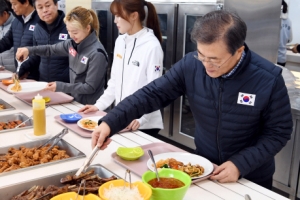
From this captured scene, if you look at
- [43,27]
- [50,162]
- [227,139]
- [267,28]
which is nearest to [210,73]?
[227,139]

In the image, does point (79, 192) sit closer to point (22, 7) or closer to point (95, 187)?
point (95, 187)

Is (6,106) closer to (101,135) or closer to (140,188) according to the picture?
(101,135)

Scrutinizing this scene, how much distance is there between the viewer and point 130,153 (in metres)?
1.64

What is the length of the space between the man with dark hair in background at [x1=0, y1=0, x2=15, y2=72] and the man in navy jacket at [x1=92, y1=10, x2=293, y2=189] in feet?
9.88

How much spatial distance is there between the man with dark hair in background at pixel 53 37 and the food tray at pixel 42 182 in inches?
69.9

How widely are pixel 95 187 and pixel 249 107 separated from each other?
76cm

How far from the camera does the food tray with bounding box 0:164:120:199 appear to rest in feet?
4.43

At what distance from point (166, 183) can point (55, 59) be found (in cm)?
217

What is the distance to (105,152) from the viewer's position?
5.72 ft

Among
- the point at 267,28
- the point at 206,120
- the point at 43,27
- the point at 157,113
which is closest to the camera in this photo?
the point at 206,120

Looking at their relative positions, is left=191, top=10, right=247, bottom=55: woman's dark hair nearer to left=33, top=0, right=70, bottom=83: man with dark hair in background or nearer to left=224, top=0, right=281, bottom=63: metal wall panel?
left=224, top=0, right=281, bottom=63: metal wall panel

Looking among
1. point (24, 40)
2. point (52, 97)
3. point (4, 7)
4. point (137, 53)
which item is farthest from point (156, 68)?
point (4, 7)

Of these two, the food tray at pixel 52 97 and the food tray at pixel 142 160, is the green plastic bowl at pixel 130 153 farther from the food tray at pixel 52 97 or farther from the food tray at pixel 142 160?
the food tray at pixel 52 97

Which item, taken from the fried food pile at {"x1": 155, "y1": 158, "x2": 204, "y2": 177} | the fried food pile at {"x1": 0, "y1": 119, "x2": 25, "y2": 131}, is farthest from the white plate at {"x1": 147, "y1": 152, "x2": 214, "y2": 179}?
the fried food pile at {"x1": 0, "y1": 119, "x2": 25, "y2": 131}
